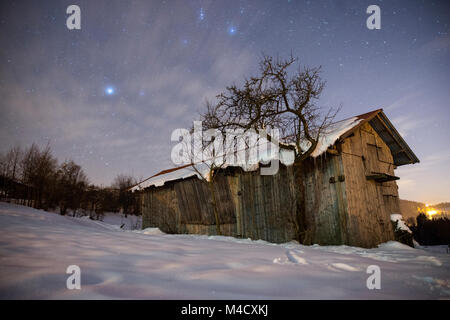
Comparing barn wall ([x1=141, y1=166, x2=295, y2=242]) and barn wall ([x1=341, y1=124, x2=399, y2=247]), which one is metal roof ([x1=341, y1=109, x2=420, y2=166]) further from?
barn wall ([x1=141, y1=166, x2=295, y2=242])

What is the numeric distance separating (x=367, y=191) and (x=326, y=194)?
212 cm

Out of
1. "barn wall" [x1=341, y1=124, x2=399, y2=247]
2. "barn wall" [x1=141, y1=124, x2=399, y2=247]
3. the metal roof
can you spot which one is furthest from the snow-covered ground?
the metal roof

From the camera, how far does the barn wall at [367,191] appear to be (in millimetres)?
7836

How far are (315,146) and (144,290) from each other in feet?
24.1

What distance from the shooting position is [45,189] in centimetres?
2366

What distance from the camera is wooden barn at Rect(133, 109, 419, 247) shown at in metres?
7.91

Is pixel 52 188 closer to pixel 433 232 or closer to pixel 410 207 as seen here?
pixel 433 232

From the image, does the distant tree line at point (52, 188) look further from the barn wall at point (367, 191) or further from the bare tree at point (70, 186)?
the barn wall at point (367, 191)

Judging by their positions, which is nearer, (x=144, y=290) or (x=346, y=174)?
(x=144, y=290)

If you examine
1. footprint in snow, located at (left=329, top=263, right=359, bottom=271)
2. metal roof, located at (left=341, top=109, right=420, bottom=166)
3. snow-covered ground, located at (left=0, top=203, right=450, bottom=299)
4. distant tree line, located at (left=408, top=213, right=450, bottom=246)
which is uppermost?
metal roof, located at (left=341, top=109, right=420, bottom=166)

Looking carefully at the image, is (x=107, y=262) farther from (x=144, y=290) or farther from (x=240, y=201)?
(x=240, y=201)

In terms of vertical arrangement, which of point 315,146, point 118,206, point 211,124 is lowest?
point 118,206

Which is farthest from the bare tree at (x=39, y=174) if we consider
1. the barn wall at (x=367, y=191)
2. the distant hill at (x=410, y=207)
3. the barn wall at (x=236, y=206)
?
the distant hill at (x=410, y=207)

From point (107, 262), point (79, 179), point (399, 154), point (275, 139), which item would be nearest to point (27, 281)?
point (107, 262)
